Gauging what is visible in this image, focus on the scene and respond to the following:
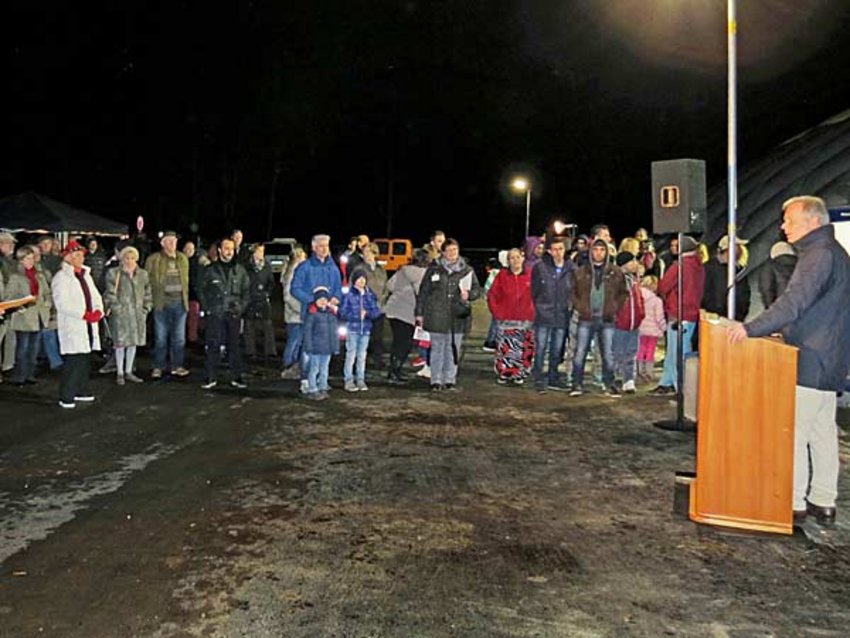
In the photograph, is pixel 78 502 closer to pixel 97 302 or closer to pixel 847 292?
pixel 97 302

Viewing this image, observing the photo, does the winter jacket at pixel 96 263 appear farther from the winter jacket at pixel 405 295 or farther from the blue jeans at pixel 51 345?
the winter jacket at pixel 405 295

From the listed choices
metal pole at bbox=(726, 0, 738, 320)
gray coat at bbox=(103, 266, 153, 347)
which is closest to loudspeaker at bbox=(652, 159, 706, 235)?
metal pole at bbox=(726, 0, 738, 320)

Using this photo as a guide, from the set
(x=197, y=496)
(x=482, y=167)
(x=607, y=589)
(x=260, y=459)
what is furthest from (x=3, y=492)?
(x=482, y=167)

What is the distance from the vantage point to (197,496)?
6.79m

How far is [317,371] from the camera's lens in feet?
36.9

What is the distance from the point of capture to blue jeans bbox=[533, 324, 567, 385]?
12.0 meters

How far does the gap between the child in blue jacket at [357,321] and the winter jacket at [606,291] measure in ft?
9.00

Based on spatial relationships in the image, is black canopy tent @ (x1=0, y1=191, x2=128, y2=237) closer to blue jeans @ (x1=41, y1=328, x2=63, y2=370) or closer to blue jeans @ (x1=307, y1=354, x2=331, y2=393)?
blue jeans @ (x1=41, y1=328, x2=63, y2=370)

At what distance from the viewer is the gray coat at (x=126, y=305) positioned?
11805 mm

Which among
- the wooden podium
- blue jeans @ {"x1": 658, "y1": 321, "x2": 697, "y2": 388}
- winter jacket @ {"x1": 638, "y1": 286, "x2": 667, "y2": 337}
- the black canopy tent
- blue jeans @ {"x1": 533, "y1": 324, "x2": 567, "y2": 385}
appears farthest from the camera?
the black canopy tent

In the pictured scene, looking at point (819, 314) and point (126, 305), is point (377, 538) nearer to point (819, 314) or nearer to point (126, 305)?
point (819, 314)

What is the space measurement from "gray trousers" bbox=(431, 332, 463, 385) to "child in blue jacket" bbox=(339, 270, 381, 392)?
909 millimetres

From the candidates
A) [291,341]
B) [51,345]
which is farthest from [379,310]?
[51,345]

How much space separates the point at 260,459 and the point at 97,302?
3885 mm
